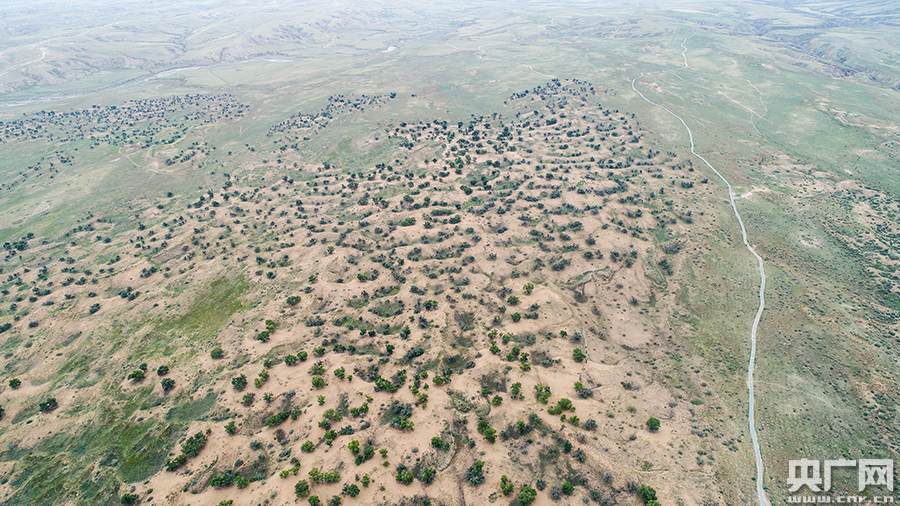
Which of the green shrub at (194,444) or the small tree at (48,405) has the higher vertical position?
the small tree at (48,405)

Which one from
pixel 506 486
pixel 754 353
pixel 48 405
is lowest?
Result: pixel 754 353

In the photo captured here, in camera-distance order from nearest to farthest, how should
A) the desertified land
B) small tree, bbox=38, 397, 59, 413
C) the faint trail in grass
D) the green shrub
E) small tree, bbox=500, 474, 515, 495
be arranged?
small tree, bbox=500, 474, 515, 495, the faint trail in grass, the desertified land, the green shrub, small tree, bbox=38, 397, 59, 413

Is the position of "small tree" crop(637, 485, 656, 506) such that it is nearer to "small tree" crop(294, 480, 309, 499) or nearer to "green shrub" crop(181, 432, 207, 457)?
"small tree" crop(294, 480, 309, 499)

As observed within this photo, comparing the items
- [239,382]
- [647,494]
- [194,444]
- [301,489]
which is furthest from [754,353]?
[194,444]

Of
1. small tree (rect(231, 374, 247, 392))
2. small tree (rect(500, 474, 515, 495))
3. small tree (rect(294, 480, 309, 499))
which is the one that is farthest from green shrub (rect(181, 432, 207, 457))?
small tree (rect(500, 474, 515, 495))

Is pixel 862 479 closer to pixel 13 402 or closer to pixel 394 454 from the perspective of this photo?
pixel 394 454

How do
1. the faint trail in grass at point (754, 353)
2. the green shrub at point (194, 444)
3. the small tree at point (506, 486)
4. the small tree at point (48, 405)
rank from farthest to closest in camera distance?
the small tree at point (48, 405) → the green shrub at point (194, 444) → the faint trail in grass at point (754, 353) → the small tree at point (506, 486)

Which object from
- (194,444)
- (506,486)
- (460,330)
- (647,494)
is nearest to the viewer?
(647,494)

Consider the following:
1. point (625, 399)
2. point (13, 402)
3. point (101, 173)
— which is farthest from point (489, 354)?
point (101, 173)

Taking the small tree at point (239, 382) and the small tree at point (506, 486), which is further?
the small tree at point (239, 382)

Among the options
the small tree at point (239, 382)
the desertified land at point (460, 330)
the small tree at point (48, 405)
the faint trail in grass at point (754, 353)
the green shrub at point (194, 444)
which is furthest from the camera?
the small tree at point (239, 382)

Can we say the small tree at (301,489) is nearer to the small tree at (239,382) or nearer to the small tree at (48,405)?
the small tree at (239,382)

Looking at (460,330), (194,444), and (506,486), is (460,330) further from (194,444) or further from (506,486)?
(194,444)

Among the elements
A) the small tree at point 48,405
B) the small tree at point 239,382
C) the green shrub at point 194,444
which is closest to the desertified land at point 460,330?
the green shrub at point 194,444
